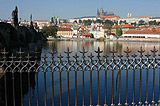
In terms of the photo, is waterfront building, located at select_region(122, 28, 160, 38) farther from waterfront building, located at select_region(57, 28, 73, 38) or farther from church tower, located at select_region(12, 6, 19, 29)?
church tower, located at select_region(12, 6, 19, 29)

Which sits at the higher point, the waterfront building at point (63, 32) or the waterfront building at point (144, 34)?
the waterfront building at point (63, 32)

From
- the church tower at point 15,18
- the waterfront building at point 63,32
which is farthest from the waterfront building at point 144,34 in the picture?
the church tower at point 15,18

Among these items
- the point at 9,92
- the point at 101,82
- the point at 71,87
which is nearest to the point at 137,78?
the point at 101,82

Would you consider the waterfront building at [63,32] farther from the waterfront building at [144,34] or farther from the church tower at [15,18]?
the church tower at [15,18]

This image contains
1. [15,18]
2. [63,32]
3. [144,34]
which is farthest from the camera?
[63,32]

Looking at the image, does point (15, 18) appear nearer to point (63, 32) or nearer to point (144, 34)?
point (144, 34)

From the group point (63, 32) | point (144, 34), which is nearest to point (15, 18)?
point (144, 34)

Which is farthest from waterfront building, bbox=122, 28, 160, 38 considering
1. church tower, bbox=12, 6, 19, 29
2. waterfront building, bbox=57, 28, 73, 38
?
church tower, bbox=12, 6, 19, 29

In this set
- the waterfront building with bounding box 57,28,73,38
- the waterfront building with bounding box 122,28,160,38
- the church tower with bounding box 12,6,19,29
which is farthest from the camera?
the waterfront building with bounding box 57,28,73,38

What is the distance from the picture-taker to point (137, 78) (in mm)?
16109

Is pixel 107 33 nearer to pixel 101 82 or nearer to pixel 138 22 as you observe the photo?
pixel 138 22

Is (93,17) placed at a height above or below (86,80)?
above

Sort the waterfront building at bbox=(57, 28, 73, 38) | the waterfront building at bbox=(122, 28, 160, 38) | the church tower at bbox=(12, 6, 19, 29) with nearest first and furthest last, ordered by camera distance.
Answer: the church tower at bbox=(12, 6, 19, 29) < the waterfront building at bbox=(122, 28, 160, 38) < the waterfront building at bbox=(57, 28, 73, 38)

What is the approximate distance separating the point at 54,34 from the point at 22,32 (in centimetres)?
4711
